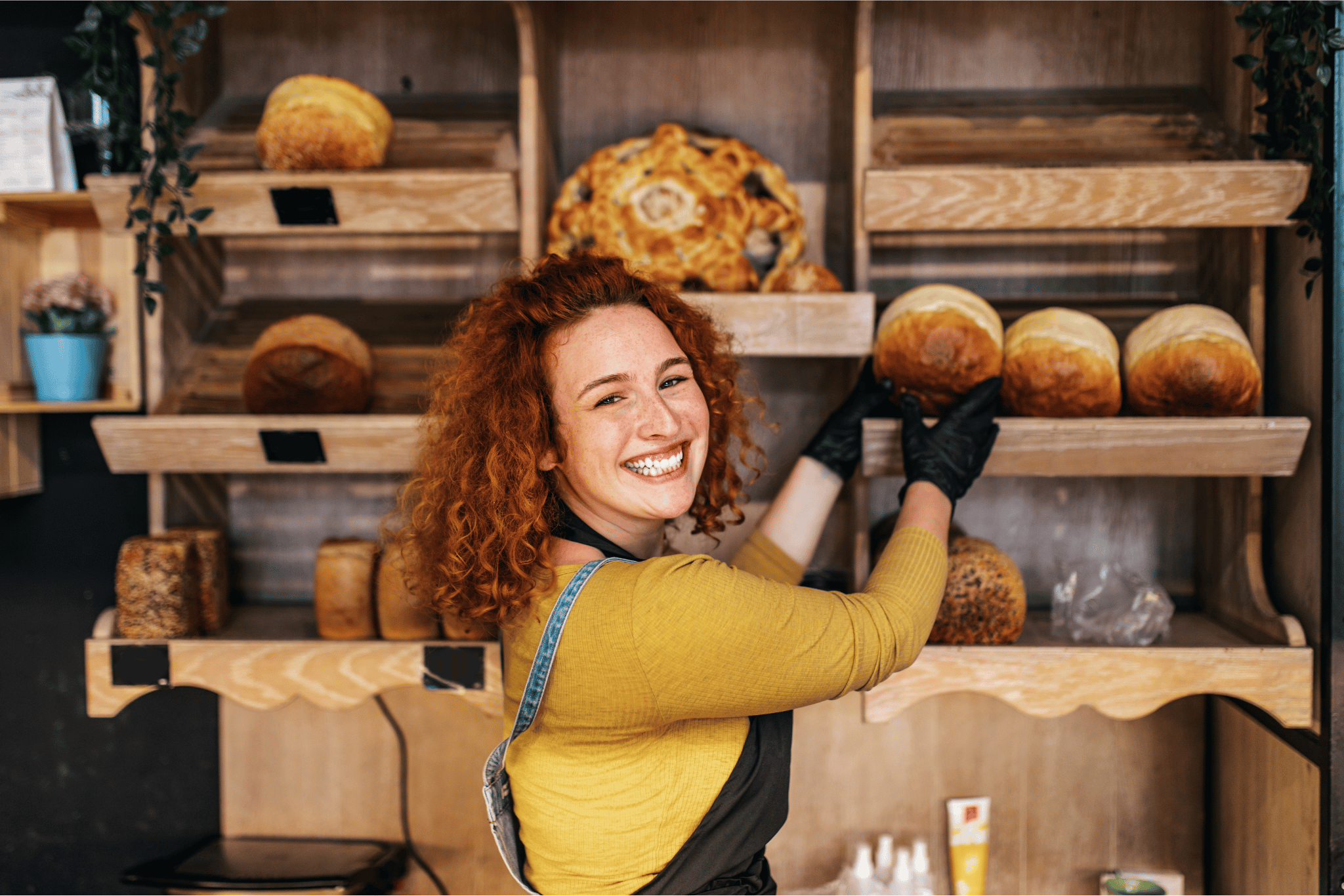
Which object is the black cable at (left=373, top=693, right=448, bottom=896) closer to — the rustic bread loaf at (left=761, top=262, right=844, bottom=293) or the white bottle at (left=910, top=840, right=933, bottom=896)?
the white bottle at (left=910, top=840, right=933, bottom=896)

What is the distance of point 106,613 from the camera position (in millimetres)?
1500

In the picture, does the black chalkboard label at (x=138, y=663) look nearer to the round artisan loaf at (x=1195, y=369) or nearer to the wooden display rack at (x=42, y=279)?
the wooden display rack at (x=42, y=279)

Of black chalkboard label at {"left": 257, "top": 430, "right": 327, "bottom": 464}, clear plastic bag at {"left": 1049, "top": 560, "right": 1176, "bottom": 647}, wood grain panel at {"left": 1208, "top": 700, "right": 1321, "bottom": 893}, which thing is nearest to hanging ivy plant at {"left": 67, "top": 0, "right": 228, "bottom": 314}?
black chalkboard label at {"left": 257, "top": 430, "right": 327, "bottom": 464}

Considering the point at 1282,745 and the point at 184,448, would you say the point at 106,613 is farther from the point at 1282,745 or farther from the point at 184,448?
the point at 1282,745

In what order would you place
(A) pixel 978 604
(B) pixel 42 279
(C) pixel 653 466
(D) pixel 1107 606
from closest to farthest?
(C) pixel 653 466, (A) pixel 978 604, (D) pixel 1107 606, (B) pixel 42 279

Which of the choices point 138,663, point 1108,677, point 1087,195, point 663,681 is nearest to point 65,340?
point 138,663

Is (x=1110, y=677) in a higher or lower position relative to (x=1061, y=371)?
lower

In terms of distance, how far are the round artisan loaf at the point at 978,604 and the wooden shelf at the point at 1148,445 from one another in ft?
0.56

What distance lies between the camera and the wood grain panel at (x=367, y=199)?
4.69 feet

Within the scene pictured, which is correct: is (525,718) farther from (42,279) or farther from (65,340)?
(42,279)

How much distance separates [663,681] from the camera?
976mm

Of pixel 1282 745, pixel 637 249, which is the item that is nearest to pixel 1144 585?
pixel 1282 745

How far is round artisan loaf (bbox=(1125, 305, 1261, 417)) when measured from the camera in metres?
1.32

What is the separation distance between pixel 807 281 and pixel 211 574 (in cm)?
121
